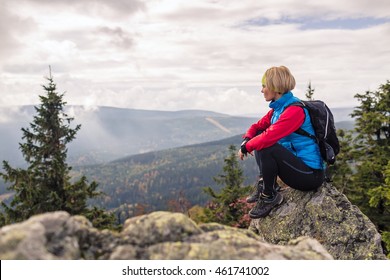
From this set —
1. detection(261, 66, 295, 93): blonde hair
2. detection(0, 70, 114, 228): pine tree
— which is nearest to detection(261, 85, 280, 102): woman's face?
detection(261, 66, 295, 93): blonde hair

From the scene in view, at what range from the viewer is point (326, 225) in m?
7.80

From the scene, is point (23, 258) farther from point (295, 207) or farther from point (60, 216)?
point (295, 207)

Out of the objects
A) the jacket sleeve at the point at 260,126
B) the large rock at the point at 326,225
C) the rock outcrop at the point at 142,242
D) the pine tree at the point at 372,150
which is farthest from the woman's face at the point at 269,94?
the pine tree at the point at 372,150

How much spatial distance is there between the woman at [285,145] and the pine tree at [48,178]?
12.2m

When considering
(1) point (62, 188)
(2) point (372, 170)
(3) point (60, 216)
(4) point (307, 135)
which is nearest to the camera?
(3) point (60, 216)

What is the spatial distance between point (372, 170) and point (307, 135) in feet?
57.4

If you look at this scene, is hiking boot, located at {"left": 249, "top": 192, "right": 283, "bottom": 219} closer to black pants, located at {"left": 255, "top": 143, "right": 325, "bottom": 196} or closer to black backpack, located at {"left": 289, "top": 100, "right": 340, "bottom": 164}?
black pants, located at {"left": 255, "top": 143, "right": 325, "bottom": 196}

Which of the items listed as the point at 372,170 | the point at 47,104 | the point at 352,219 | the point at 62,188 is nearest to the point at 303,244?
the point at 352,219

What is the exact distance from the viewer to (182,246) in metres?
3.89

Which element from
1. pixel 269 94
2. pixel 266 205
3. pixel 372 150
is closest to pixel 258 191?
pixel 266 205

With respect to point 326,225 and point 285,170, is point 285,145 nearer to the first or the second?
point 285,170

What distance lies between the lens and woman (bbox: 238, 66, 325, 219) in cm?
693

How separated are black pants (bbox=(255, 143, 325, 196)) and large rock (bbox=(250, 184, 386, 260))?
20.3 inches

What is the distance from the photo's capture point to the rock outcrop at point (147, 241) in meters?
3.51
